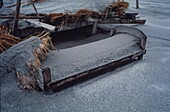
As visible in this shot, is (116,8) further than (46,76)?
Yes

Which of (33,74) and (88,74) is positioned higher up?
(33,74)

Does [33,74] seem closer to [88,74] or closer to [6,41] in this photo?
[88,74]

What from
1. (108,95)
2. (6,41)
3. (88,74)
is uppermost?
(6,41)

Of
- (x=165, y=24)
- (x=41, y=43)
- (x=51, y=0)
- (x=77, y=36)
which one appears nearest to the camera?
(x=41, y=43)

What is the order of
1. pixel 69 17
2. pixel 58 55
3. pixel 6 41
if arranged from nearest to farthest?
pixel 58 55, pixel 6 41, pixel 69 17

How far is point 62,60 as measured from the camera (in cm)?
220

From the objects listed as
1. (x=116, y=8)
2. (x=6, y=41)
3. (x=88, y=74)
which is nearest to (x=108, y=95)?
(x=88, y=74)

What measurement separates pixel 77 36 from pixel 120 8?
1189 millimetres

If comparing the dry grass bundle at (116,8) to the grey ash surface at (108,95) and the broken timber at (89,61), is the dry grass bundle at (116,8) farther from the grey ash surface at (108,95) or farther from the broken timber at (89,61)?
the grey ash surface at (108,95)

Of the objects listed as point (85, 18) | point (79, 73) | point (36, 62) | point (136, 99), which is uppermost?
point (85, 18)

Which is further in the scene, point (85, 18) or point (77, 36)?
point (77, 36)

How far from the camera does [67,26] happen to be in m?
3.53

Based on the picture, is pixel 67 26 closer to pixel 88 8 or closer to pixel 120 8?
pixel 88 8

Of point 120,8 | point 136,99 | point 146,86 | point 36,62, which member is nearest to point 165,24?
point 120,8
